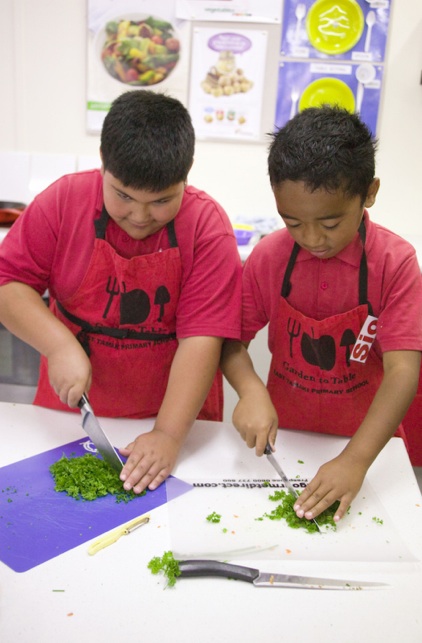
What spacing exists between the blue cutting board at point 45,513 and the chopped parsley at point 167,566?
0.11 metres

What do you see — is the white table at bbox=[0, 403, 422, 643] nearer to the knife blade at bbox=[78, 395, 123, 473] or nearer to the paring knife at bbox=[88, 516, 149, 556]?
the paring knife at bbox=[88, 516, 149, 556]

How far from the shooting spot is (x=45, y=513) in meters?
0.86

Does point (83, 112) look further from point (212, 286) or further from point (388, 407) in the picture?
point (388, 407)

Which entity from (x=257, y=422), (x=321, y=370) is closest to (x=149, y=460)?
(x=257, y=422)

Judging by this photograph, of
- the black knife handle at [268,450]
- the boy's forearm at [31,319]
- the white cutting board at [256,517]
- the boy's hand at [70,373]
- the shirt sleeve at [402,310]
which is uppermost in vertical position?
the shirt sleeve at [402,310]

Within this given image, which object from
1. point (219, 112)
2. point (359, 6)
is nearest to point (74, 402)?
point (219, 112)

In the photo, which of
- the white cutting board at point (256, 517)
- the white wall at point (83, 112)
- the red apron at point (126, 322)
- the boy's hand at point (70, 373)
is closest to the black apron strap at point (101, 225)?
the red apron at point (126, 322)

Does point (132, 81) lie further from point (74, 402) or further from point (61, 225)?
point (74, 402)

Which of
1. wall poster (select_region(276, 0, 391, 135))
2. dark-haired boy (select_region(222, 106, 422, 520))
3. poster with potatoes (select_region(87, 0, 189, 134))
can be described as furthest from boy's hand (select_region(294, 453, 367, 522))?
poster with potatoes (select_region(87, 0, 189, 134))

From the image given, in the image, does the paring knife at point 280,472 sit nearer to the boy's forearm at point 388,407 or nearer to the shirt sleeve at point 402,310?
the boy's forearm at point 388,407

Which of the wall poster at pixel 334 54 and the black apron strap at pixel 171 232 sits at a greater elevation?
the wall poster at pixel 334 54

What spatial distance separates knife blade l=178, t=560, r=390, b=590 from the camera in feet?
2.42

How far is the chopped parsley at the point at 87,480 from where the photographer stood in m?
0.91

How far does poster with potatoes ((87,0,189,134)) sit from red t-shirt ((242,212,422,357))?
1663mm
